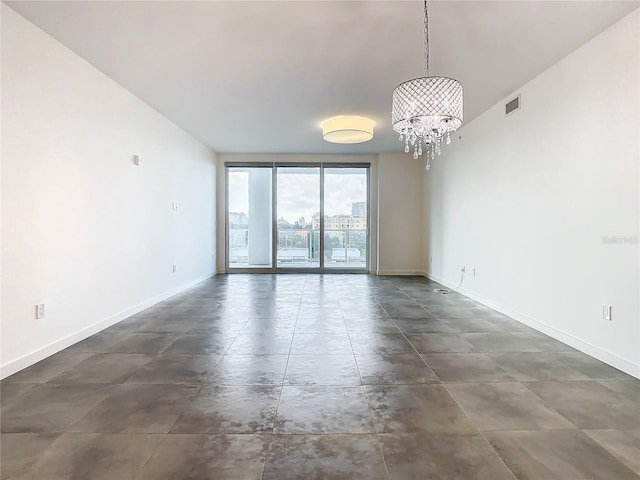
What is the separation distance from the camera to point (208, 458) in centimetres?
157

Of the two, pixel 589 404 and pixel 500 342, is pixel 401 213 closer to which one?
pixel 500 342

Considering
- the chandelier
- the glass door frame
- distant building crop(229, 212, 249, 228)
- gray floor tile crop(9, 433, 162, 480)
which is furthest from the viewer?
distant building crop(229, 212, 249, 228)

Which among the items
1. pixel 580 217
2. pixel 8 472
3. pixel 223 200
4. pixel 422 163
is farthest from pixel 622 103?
pixel 223 200

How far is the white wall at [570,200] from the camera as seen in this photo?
8.43 ft

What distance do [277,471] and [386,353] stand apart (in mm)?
1568

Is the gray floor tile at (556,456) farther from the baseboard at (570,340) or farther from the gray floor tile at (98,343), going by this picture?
the gray floor tile at (98,343)

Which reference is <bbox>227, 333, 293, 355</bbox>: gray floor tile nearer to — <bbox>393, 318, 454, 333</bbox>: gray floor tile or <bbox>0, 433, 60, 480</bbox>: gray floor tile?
<bbox>393, 318, 454, 333</bbox>: gray floor tile

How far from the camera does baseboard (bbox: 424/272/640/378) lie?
253 centimetres

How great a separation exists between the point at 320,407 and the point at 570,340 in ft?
8.03

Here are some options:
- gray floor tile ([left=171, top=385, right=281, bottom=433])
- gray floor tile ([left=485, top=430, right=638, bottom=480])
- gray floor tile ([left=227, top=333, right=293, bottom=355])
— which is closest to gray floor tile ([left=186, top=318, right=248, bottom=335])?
gray floor tile ([left=227, top=333, right=293, bottom=355])

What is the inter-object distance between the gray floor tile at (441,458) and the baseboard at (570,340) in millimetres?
1618

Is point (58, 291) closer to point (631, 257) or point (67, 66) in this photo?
point (67, 66)

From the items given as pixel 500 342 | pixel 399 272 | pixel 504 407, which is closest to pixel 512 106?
pixel 500 342

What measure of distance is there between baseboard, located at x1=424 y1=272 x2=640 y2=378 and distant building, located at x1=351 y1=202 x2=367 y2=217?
12.0 ft
